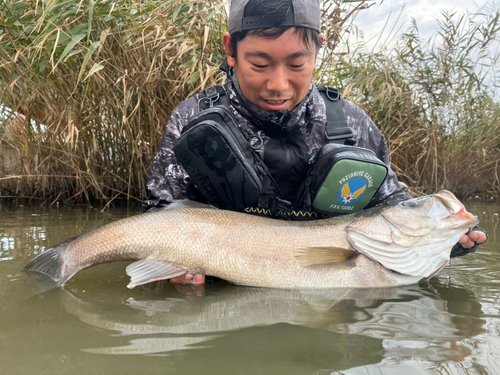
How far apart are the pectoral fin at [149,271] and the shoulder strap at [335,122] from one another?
136 cm

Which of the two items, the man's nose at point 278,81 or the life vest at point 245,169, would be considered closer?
the life vest at point 245,169

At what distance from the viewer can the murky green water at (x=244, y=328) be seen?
142 centimetres

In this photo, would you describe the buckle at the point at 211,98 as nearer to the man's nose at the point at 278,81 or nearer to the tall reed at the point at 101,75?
the man's nose at the point at 278,81

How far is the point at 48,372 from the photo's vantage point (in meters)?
1.37

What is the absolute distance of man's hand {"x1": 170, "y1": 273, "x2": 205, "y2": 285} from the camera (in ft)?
7.61

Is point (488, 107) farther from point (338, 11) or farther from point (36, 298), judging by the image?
point (36, 298)

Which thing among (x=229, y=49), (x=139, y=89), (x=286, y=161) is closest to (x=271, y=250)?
(x=286, y=161)

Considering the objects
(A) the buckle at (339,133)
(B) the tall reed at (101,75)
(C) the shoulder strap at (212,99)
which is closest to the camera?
(A) the buckle at (339,133)

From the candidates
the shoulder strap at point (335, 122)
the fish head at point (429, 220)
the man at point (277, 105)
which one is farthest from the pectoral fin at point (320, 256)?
the shoulder strap at point (335, 122)

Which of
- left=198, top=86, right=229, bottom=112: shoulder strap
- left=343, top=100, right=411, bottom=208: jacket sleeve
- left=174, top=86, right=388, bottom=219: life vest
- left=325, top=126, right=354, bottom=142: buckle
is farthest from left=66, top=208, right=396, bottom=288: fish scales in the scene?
Answer: left=198, top=86, right=229, bottom=112: shoulder strap

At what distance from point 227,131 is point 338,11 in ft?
9.80

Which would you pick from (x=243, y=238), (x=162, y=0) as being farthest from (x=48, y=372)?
(x=162, y=0)

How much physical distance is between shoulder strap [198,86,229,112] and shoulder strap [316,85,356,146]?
0.72 meters

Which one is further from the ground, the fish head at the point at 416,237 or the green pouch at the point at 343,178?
the green pouch at the point at 343,178
